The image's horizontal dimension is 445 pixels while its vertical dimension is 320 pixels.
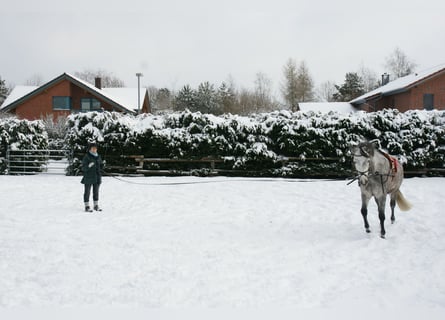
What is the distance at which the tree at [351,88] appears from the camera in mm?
50562

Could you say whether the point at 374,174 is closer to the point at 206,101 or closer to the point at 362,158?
the point at 362,158

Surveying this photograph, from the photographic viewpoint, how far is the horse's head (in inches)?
242

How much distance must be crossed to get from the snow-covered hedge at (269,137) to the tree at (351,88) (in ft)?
122

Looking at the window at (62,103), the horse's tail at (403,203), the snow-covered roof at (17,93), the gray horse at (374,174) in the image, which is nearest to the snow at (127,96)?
the window at (62,103)

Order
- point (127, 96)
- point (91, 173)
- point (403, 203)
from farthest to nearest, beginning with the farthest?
1. point (127, 96)
2. point (91, 173)
3. point (403, 203)

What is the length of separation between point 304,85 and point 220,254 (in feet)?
148

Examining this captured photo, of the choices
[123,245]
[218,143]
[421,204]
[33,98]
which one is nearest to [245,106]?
[33,98]

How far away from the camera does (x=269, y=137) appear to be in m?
15.7

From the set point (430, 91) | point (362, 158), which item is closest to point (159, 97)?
point (430, 91)

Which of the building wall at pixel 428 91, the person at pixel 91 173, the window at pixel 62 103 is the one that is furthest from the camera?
the window at pixel 62 103

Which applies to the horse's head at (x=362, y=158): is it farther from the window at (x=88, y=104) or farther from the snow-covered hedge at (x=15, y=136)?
the window at (x=88, y=104)

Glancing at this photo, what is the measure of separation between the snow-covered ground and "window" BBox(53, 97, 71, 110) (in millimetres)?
24860

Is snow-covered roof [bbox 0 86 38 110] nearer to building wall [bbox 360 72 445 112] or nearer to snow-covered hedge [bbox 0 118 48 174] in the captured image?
snow-covered hedge [bbox 0 118 48 174]

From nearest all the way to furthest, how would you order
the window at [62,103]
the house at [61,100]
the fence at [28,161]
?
1. the fence at [28,161]
2. the house at [61,100]
3. the window at [62,103]
